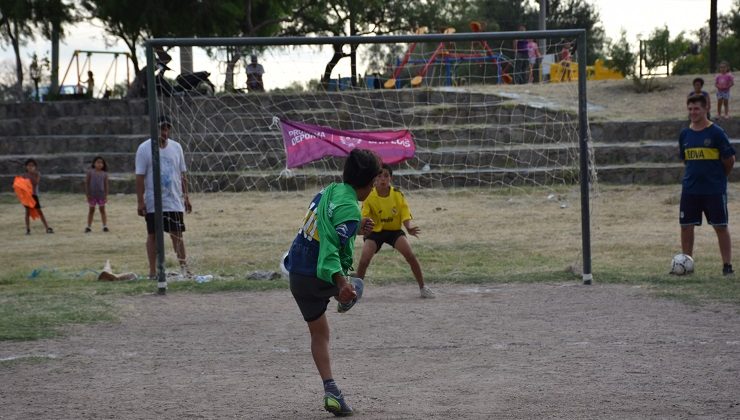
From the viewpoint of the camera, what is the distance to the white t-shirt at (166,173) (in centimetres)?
1083

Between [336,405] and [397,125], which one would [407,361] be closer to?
[336,405]

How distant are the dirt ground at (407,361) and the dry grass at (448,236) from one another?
2275 millimetres

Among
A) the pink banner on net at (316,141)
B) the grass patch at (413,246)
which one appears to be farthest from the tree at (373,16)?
the pink banner on net at (316,141)

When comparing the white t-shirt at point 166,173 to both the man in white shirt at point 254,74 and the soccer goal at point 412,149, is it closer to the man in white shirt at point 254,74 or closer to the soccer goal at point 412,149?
the soccer goal at point 412,149

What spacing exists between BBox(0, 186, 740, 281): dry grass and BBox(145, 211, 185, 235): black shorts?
0.96 meters

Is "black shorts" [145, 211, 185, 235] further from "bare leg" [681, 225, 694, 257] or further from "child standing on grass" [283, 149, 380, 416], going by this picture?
"child standing on grass" [283, 149, 380, 416]

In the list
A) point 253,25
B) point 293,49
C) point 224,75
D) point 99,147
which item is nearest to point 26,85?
point 253,25

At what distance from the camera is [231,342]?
25.2 feet

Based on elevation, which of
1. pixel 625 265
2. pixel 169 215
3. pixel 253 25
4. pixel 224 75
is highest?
pixel 253 25

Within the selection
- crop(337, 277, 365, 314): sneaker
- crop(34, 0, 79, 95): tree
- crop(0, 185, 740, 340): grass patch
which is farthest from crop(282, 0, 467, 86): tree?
crop(337, 277, 365, 314): sneaker

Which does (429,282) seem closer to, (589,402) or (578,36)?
(578,36)

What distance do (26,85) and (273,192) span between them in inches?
965

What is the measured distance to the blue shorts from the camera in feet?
34.1

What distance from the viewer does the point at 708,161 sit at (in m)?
10.5
